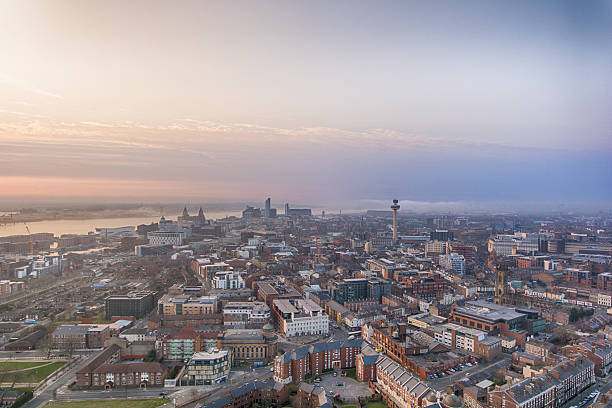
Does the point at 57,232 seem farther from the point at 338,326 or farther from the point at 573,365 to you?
the point at 573,365

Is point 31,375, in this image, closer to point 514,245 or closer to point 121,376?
point 121,376

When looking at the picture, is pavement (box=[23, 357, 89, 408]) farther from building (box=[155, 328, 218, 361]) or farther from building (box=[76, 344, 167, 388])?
building (box=[155, 328, 218, 361])

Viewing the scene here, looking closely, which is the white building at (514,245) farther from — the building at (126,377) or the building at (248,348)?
the building at (126,377)

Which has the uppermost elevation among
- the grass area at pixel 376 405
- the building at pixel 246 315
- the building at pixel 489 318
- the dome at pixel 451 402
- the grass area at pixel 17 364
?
the dome at pixel 451 402

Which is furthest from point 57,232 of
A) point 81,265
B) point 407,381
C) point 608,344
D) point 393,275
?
point 608,344

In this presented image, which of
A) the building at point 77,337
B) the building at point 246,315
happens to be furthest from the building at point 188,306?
the building at point 77,337

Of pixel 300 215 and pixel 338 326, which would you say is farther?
pixel 300 215
